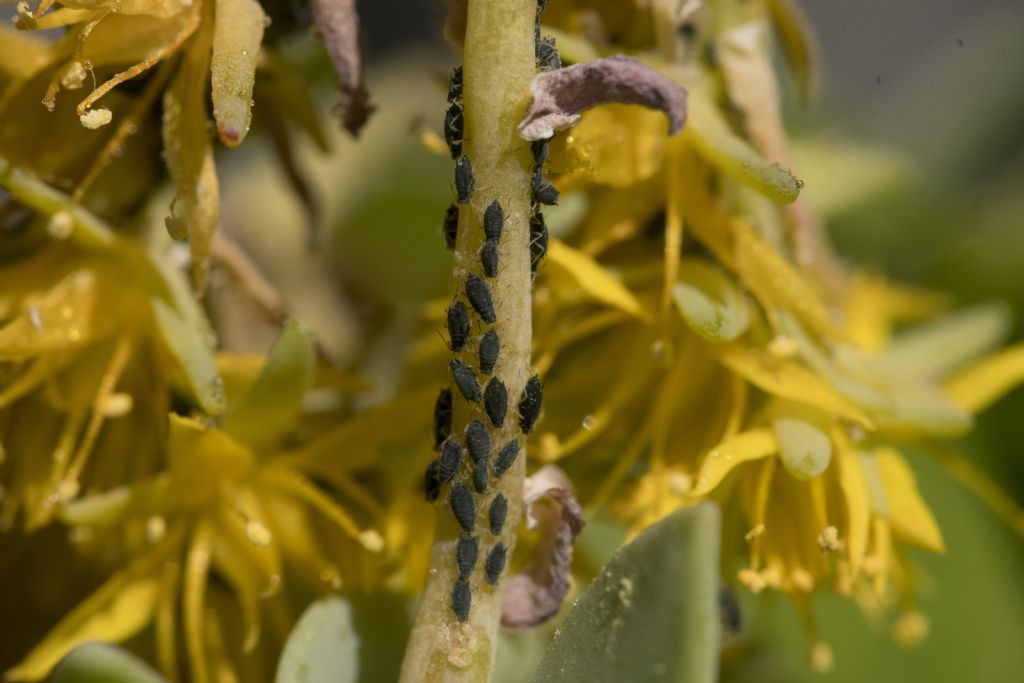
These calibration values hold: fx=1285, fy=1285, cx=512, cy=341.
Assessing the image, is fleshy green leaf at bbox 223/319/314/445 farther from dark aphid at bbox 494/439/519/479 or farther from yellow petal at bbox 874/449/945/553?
yellow petal at bbox 874/449/945/553

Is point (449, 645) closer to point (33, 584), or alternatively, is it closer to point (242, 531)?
point (242, 531)

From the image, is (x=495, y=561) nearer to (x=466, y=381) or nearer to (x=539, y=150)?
(x=466, y=381)

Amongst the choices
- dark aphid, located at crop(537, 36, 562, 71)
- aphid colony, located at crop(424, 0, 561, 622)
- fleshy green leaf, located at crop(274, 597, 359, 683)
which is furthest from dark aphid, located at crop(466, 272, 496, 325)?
fleshy green leaf, located at crop(274, 597, 359, 683)

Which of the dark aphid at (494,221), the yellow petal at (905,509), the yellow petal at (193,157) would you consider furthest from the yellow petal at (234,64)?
the yellow petal at (905,509)

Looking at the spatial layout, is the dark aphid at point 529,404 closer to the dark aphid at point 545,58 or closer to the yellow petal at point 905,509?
the dark aphid at point 545,58

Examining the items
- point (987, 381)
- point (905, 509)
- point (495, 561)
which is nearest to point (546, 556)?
point (495, 561)

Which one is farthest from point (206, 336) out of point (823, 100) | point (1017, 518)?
point (823, 100)
